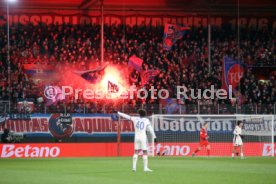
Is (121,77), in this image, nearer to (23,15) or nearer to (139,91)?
(139,91)

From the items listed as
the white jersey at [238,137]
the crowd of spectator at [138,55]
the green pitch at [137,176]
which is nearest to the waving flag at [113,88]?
the crowd of spectator at [138,55]

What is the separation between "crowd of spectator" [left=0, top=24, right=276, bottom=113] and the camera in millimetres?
41156

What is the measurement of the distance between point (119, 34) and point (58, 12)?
253 inches

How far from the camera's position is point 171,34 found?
4656cm

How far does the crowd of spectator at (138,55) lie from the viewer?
41156mm

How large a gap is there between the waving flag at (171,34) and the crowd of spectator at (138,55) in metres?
0.56

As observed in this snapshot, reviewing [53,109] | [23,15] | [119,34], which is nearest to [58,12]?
[23,15]

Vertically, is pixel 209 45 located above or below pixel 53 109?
above

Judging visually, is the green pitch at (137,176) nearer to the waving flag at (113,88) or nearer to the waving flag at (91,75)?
the waving flag at (113,88)

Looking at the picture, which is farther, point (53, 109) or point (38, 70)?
point (38, 70)

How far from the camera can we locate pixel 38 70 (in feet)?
142

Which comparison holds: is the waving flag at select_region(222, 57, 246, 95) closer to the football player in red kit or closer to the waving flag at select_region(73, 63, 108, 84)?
the waving flag at select_region(73, 63, 108, 84)

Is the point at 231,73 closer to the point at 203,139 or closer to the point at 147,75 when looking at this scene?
the point at 147,75

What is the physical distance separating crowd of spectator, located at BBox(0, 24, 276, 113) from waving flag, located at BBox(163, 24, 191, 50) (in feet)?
1.83
